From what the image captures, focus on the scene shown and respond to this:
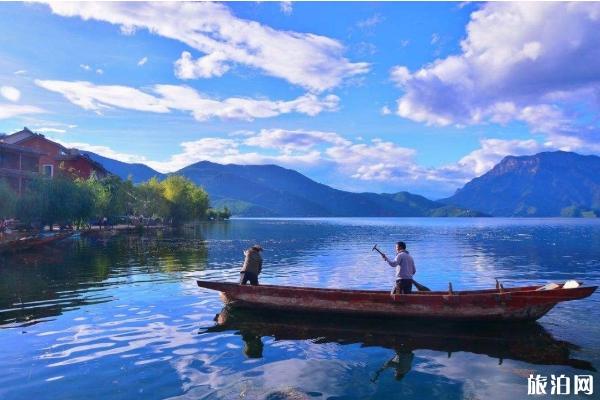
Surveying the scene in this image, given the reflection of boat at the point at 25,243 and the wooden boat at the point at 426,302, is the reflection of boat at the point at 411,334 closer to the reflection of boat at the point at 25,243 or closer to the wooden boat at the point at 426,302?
the wooden boat at the point at 426,302

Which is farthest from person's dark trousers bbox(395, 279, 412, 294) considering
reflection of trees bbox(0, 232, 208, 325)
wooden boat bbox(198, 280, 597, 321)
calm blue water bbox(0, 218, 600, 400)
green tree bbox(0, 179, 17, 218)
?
green tree bbox(0, 179, 17, 218)

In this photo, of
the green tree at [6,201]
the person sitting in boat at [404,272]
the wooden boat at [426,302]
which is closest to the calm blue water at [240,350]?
the wooden boat at [426,302]

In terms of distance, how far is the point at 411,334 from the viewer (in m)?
16.7

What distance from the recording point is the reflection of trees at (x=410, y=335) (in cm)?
1447

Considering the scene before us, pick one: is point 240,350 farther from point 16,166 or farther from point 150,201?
point 150,201

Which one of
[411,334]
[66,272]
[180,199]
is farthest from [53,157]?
[411,334]

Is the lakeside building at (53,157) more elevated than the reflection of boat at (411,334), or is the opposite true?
the lakeside building at (53,157)

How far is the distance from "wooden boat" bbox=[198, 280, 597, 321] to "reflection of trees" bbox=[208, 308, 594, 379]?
19.9 inches

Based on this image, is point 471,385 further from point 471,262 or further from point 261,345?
point 471,262

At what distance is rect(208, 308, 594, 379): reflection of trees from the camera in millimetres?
14469

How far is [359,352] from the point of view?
14680 mm

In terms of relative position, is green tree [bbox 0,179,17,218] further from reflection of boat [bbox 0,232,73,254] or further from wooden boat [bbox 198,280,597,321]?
wooden boat [bbox 198,280,597,321]

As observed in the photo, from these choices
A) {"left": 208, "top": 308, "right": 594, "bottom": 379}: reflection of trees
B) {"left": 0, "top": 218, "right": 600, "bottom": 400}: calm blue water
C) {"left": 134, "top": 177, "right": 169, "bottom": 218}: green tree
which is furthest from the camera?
{"left": 134, "top": 177, "right": 169, "bottom": 218}: green tree

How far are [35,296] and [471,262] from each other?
36947 millimetres
